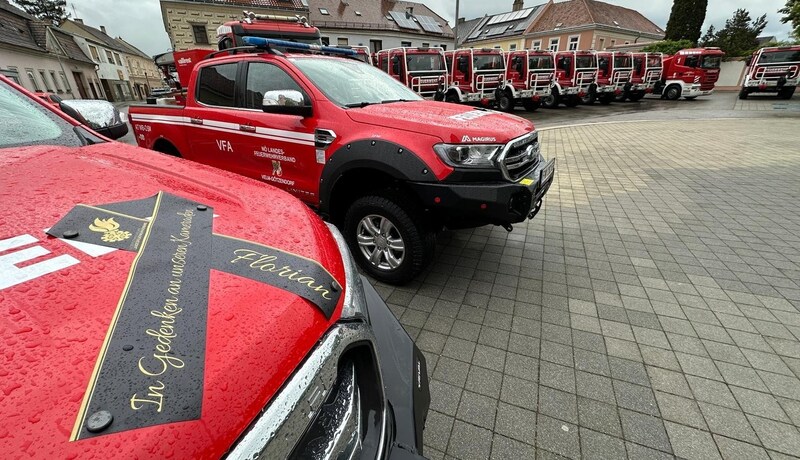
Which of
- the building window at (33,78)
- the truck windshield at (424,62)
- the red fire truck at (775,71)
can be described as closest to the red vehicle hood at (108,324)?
the truck windshield at (424,62)

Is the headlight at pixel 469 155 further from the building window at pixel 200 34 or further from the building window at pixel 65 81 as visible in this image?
the building window at pixel 65 81

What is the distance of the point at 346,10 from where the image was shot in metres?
35.8

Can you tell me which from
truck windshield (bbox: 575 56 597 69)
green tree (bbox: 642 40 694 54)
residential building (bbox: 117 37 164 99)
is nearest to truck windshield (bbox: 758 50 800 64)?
truck windshield (bbox: 575 56 597 69)

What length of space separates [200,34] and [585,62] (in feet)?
98.3

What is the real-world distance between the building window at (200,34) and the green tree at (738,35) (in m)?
46.7

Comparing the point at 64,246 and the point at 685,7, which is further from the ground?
the point at 685,7

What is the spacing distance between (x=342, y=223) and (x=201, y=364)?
2631 millimetres

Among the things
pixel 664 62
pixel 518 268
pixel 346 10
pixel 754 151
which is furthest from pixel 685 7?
pixel 518 268

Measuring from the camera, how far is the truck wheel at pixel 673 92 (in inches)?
853

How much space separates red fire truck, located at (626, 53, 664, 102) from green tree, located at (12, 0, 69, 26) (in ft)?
208

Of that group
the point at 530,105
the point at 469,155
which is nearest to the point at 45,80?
the point at 530,105

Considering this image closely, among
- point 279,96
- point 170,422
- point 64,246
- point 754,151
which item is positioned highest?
point 279,96

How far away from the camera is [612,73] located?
65.2ft

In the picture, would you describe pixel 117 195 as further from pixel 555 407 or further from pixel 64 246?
pixel 555 407
